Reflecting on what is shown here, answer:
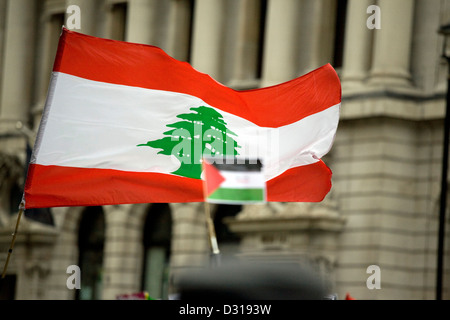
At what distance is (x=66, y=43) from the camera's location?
434 inches

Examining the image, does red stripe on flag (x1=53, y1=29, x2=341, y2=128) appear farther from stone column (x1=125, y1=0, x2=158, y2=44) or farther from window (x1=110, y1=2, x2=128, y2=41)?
window (x1=110, y1=2, x2=128, y2=41)

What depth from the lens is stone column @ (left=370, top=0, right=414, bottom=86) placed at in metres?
31.5

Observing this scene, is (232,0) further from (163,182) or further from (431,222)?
(163,182)

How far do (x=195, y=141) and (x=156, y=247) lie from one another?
27499 mm

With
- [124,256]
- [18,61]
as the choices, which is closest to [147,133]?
[124,256]

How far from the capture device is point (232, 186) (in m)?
8.91

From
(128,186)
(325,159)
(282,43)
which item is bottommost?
(128,186)

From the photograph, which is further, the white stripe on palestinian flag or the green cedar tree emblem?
the green cedar tree emblem

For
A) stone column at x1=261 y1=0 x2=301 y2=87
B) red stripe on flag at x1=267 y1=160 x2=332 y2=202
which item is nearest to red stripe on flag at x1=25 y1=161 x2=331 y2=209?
red stripe on flag at x1=267 y1=160 x2=332 y2=202

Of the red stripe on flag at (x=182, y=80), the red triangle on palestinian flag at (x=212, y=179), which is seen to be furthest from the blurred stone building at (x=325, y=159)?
the red triangle on palestinian flag at (x=212, y=179)

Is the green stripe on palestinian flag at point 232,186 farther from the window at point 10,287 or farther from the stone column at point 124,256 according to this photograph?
the window at point 10,287

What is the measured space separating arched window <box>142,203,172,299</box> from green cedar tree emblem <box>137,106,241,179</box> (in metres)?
26.5

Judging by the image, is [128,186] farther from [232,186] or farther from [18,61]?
[18,61]
